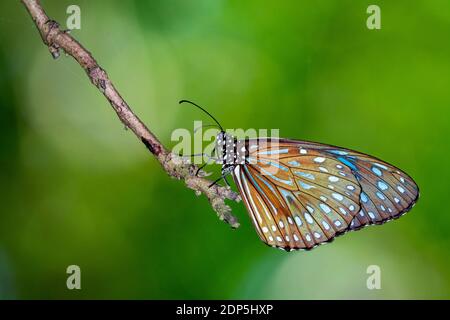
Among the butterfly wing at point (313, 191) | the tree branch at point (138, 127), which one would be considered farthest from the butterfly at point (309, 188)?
the tree branch at point (138, 127)

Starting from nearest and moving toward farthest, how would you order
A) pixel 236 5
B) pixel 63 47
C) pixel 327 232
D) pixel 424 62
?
1. pixel 63 47
2. pixel 327 232
3. pixel 424 62
4. pixel 236 5

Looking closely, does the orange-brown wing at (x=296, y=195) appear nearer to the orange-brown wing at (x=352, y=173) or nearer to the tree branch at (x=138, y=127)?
the orange-brown wing at (x=352, y=173)

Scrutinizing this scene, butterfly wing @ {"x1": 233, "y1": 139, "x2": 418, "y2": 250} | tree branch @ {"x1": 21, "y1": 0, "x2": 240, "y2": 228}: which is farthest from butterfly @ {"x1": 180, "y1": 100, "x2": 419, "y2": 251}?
tree branch @ {"x1": 21, "y1": 0, "x2": 240, "y2": 228}

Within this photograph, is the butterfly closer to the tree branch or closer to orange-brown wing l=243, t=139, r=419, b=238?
orange-brown wing l=243, t=139, r=419, b=238

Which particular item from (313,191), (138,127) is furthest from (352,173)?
(138,127)

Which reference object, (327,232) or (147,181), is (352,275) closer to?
(327,232)

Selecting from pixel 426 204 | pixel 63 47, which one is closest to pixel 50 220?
pixel 63 47
